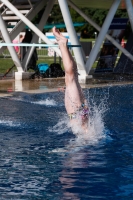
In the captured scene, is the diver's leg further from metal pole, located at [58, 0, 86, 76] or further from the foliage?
the foliage

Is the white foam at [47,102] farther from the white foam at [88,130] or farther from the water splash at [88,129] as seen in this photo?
the white foam at [88,130]

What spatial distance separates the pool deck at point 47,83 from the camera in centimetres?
1659

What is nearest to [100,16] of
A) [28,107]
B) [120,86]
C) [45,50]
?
[45,50]

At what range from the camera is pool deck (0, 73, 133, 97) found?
1659 centimetres

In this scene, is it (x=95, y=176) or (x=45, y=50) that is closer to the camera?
(x=95, y=176)

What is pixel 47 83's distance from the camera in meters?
18.7

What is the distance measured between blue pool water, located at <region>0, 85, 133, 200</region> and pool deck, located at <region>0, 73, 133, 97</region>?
9.29 feet

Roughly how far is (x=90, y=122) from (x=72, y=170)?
9.38ft

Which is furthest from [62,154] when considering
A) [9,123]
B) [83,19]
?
[83,19]

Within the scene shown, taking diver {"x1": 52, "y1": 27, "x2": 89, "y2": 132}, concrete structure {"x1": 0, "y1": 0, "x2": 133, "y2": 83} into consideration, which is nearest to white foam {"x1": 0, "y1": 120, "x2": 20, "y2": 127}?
diver {"x1": 52, "y1": 27, "x2": 89, "y2": 132}

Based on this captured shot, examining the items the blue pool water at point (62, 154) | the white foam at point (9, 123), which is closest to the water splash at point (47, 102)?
the blue pool water at point (62, 154)

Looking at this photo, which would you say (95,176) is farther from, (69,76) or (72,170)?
(69,76)

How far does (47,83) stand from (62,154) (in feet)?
33.3

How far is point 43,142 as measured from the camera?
9.52 meters
